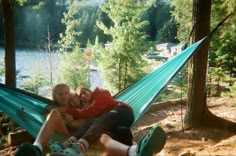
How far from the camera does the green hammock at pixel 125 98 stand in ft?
6.06

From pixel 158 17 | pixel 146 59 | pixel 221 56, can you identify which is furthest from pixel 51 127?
pixel 158 17

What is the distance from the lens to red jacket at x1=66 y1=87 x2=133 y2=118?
174 centimetres

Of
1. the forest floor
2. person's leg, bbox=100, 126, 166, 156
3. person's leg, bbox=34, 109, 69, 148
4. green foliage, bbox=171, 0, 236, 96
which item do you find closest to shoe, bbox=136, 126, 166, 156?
person's leg, bbox=100, 126, 166, 156

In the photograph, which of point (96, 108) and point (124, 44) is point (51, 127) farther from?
point (124, 44)

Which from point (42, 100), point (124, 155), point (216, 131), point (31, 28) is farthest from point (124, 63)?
point (31, 28)

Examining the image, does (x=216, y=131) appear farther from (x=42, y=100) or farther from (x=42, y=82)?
(x=42, y=82)

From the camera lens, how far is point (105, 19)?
46.6 feet

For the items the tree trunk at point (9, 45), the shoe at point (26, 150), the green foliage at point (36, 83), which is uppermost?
the tree trunk at point (9, 45)

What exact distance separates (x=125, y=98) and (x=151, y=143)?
0.83 metres

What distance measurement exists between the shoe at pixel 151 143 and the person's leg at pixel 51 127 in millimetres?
491

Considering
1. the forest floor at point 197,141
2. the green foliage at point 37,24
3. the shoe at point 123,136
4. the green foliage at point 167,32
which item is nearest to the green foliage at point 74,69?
the green foliage at point 167,32

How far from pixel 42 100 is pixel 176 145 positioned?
4.57 feet

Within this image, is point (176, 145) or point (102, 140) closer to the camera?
point (102, 140)

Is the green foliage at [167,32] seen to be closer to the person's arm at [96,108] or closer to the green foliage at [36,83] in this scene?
the green foliage at [36,83]
